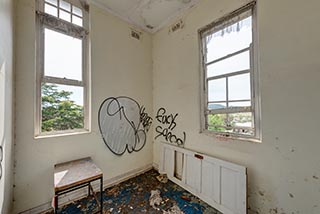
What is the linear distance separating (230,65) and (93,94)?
2.01 meters

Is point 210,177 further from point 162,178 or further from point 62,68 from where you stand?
point 62,68

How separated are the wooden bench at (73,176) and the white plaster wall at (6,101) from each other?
1.26 ft

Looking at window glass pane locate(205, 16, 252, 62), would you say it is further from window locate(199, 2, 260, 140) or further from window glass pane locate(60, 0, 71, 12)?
window glass pane locate(60, 0, 71, 12)

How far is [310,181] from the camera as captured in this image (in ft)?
4.01

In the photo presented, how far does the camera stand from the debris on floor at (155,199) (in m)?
1.87

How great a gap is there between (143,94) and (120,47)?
38.0 inches

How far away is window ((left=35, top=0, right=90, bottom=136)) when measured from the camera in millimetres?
1809

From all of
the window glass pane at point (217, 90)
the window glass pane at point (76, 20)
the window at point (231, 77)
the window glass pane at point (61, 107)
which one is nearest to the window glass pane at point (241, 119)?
the window at point (231, 77)

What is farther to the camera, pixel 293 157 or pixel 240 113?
pixel 240 113

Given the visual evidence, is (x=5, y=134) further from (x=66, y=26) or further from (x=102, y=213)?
(x=66, y=26)

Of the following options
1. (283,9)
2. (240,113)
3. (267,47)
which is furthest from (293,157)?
(283,9)

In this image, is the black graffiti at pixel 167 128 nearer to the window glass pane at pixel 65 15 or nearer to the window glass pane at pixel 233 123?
the window glass pane at pixel 233 123

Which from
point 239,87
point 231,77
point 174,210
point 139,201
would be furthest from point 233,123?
point 139,201

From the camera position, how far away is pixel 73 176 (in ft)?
5.14
